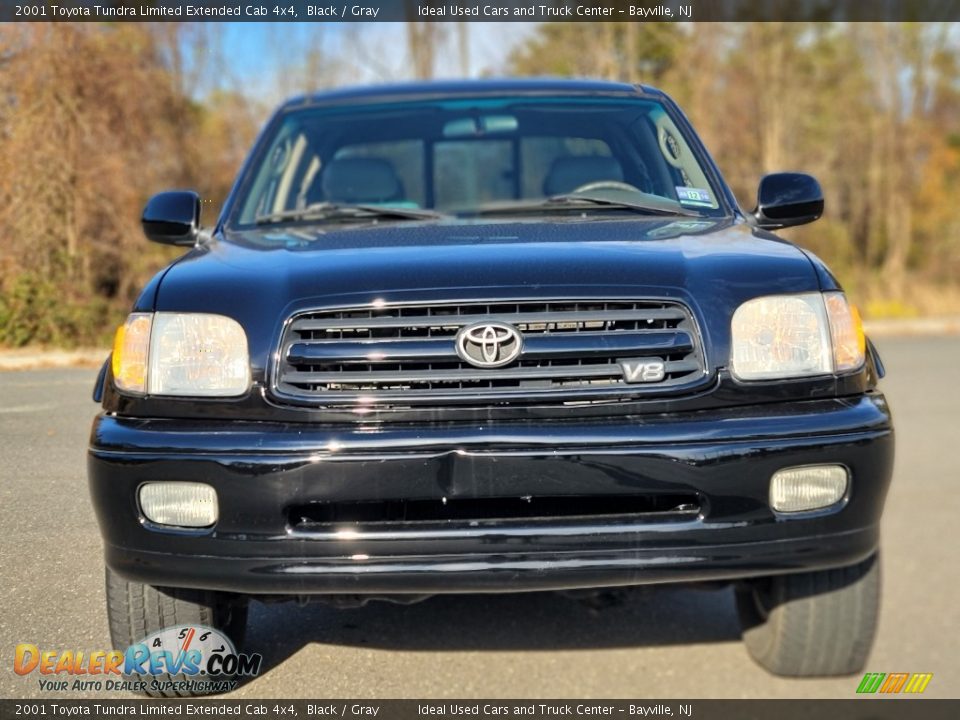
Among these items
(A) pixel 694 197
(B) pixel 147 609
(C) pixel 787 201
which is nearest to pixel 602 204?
(A) pixel 694 197

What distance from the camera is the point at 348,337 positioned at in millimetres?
2848

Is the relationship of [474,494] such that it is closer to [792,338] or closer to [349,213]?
[792,338]

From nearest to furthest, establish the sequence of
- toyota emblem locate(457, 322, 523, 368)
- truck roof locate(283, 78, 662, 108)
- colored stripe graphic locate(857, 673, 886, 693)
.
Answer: toyota emblem locate(457, 322, 523, 368), colored stripe graphic locate(857, 673, 886, 693), truck roof locate(283, 78, 662, 108)

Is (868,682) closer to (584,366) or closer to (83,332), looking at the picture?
(584,366)

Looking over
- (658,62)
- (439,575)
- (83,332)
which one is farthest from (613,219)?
(658,62)

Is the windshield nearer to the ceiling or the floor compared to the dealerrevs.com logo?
nearer to the ceiling

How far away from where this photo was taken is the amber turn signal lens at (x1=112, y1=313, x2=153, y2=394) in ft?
9.53

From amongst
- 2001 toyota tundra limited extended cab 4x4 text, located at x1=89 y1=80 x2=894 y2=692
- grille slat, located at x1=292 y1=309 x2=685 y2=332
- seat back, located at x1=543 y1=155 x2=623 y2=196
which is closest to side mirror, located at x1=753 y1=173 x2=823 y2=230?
seat back, located at x1=543 y1=155 x2=623 y2=196

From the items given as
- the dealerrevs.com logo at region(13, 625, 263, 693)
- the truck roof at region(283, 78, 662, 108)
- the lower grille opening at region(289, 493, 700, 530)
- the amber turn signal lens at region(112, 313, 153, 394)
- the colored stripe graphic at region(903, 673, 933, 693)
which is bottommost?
the colored stripe graphic at region(903, 673, 933, 693)

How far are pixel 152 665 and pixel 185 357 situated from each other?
2.89 feet

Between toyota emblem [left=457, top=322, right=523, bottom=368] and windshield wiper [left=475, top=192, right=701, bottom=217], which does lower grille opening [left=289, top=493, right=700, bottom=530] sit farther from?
windshield wiper [left=475, top=192, right=701, bottom=217]

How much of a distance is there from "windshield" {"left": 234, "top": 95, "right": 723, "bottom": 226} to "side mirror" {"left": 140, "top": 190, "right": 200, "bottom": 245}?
19cm

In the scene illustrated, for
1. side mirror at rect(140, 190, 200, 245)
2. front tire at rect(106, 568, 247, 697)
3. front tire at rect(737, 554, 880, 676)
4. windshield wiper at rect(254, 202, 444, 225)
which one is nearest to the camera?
front tire at rect(106, 568, 247, 697)

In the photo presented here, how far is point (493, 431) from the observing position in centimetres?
271
